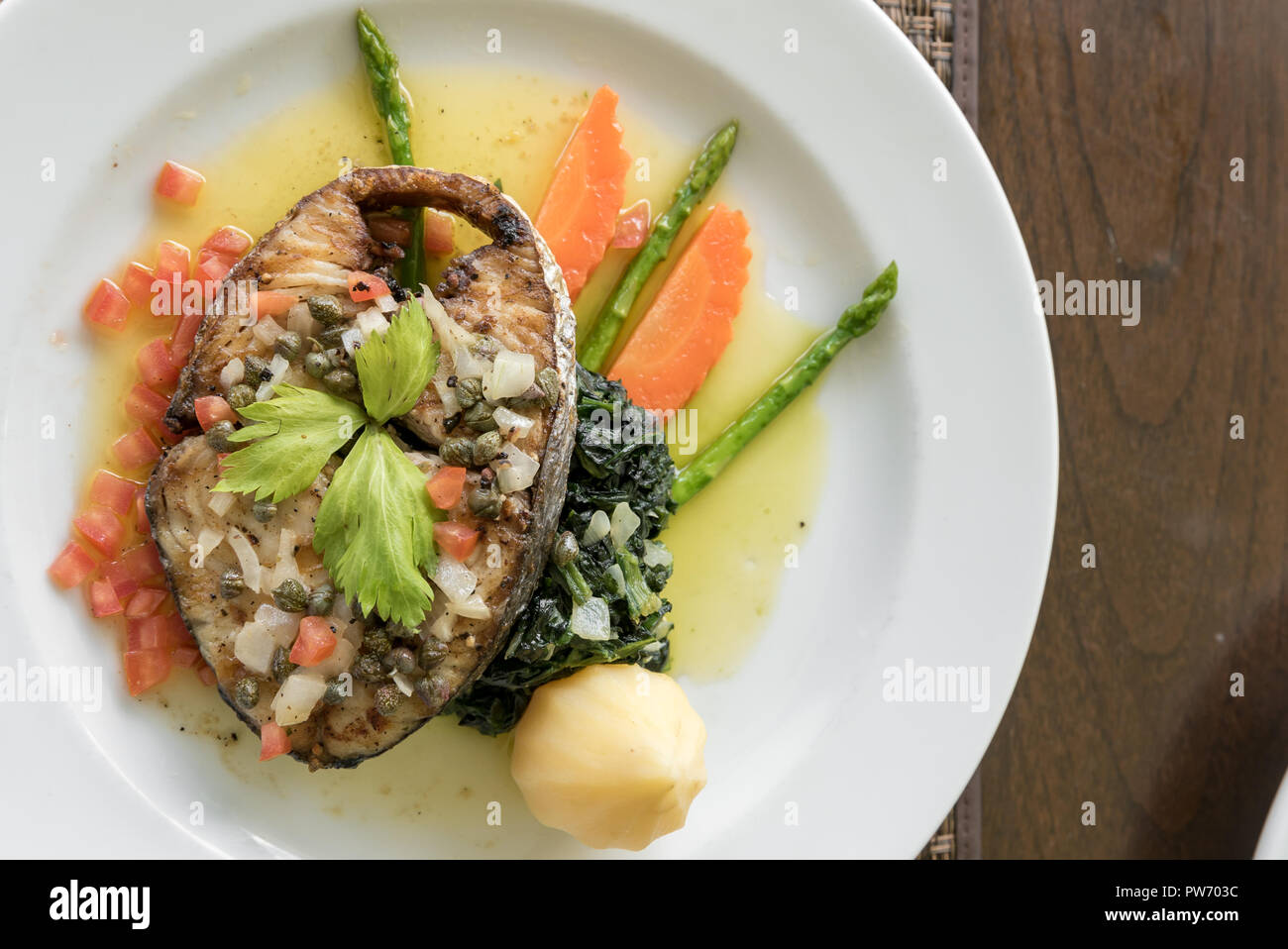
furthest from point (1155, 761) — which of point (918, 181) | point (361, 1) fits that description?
point (361, 1)

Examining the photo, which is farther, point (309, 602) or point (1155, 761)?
point (1155, 761)

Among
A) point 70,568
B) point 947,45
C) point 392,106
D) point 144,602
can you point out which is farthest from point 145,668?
point 947,45

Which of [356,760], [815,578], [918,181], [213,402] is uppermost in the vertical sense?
[918,181]

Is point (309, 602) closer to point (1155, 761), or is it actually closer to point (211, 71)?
point (211, 71)

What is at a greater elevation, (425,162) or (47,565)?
(425,162)

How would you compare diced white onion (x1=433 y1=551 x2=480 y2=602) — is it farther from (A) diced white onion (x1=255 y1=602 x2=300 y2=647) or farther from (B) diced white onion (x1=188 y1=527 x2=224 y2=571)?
(B) diced white onion (x1=188 y1=527 x2=224 y2=571)
